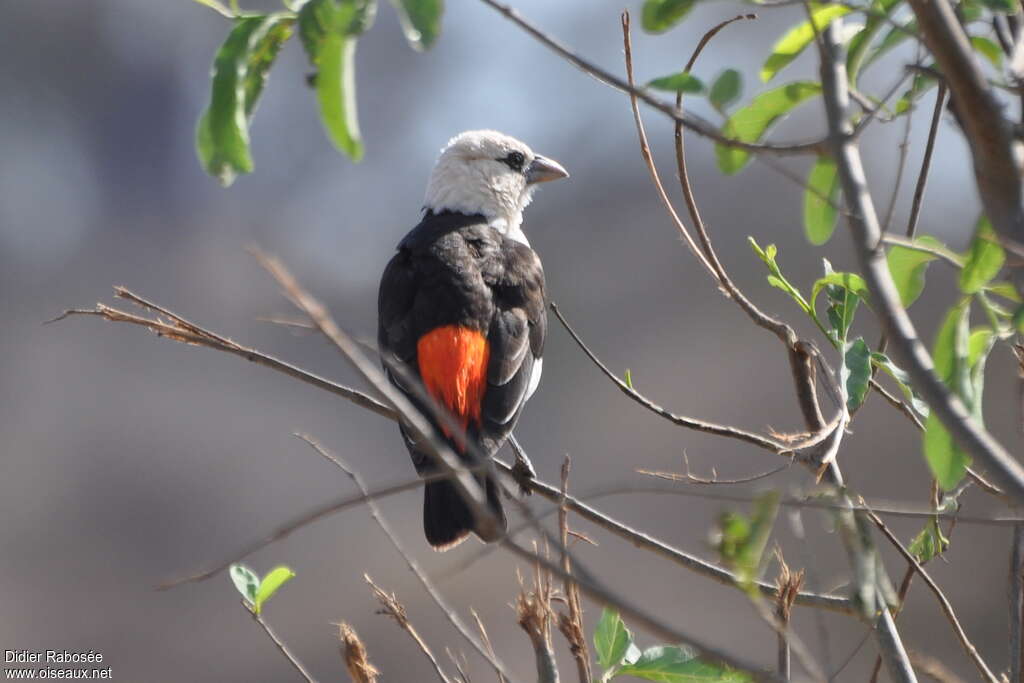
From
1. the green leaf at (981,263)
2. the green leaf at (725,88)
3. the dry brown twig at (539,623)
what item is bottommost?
the dry brown twig at (539,623)

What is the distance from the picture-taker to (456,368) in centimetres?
393

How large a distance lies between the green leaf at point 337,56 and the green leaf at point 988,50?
1063mm

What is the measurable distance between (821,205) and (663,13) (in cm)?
56

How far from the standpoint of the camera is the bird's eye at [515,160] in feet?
18.5

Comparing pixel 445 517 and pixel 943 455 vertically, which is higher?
pixel 943 455

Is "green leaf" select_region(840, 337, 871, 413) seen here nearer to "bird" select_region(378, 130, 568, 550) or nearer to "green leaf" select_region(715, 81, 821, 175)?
"green leaf" select_region(715, 81, 821, 175)

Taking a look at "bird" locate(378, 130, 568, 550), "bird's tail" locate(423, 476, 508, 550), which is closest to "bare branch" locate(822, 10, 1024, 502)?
"bird" locate(378, 130, 568, 550)

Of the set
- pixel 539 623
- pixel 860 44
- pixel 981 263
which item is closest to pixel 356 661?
pixel 539 623

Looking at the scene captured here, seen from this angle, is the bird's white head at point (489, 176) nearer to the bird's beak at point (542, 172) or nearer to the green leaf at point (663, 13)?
the bird's beak at point (542, 172)

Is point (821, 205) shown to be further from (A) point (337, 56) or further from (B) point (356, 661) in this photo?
(B) point (356, 661)

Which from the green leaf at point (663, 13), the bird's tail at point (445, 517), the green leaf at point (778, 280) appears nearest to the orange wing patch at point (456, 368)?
the bird's tail at point (445, 517)

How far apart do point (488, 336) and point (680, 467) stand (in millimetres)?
7788

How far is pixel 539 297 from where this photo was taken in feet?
14.8

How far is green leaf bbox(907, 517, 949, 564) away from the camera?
231cm
